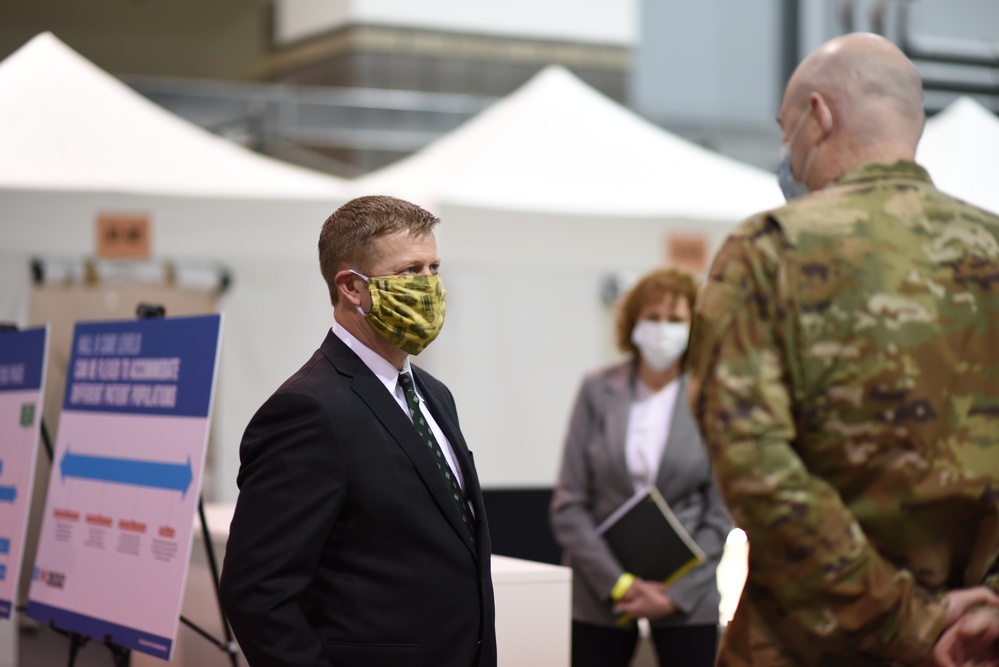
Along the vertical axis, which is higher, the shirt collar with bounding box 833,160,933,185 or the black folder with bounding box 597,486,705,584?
the shirt collar with bounding box 833,160,933,185

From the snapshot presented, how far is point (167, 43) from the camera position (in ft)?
37.0

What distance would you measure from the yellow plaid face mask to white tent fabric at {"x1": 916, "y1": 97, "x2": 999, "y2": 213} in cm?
267

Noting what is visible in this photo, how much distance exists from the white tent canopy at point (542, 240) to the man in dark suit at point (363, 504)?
251cm

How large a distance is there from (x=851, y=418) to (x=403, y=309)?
785 millimetres

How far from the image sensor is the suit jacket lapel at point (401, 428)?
1.88 m

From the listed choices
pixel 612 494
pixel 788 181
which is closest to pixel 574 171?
pixel 612 494

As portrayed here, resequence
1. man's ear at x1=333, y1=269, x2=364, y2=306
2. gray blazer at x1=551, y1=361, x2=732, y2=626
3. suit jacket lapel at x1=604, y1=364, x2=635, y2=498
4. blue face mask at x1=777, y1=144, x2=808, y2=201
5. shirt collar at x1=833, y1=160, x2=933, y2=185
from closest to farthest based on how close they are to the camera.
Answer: shirt collar at x1=833, y1=160, x2=933, y2=185
blue face mask at x1=777, y1=144, x2=808, y2=201
man's ear at x1=333, y1=269, x2=364, y2=306
gray blazer at x1=551, y1=361, x2=732, y2=626
suit jacket lapel at x1=604, y1=364, x2=635, y2=498

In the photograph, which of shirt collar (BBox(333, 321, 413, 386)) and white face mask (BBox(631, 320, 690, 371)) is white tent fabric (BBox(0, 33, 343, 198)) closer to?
white face mask (BBox(631, 320, 690, 371))

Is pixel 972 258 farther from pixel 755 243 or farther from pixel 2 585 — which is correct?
pixel 2 585

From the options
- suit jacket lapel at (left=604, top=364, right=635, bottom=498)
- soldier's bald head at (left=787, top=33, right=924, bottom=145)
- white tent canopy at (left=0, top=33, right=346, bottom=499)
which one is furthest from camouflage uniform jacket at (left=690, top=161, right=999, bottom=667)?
white tent canopy at (left=0, top=33, right=346, bottom=499)

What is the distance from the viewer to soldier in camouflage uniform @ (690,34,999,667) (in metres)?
1.46

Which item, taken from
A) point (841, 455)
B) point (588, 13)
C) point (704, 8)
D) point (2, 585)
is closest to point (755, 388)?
point (841, 455)

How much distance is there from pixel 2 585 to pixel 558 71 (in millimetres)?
3420

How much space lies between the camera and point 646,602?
309 cm
